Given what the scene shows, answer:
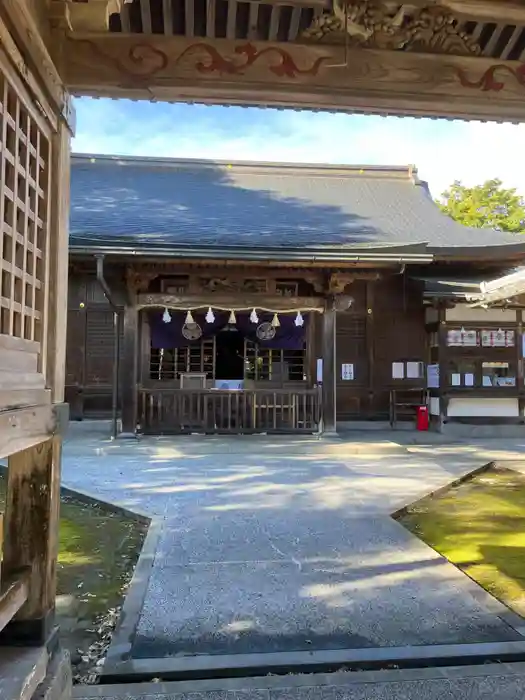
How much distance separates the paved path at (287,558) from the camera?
3.14 m

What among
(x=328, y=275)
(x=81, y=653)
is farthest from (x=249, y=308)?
(x=81, y=653)

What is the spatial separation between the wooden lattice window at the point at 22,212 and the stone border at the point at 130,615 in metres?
1.72

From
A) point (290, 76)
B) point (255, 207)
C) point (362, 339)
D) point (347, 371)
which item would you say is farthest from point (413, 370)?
point (290, 76)

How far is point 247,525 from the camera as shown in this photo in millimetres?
5352

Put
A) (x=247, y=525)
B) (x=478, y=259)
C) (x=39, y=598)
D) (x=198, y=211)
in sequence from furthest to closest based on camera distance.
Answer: (x=198, y=211) < (x=478, y=259) < (x=247, y=525) < (x=39, y=598)

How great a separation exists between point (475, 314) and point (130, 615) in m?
11.0

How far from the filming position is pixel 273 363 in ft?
41.3

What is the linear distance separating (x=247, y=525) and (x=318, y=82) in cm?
399

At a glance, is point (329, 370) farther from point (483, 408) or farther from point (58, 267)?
point (58, 267)

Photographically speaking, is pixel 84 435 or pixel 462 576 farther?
pixel 84 435

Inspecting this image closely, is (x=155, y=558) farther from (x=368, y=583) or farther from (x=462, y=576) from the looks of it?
(x=462, y=576)

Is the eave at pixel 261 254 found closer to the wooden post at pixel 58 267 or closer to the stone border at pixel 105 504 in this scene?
the stone border at pixel 105 504

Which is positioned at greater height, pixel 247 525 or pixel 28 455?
pixel 28 455

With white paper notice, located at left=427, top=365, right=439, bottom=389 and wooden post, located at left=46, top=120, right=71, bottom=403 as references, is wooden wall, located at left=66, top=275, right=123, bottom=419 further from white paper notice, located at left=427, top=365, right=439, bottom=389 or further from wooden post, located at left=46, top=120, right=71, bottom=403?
wooden post, located at left=46, top=120, right=71, bottom=403
